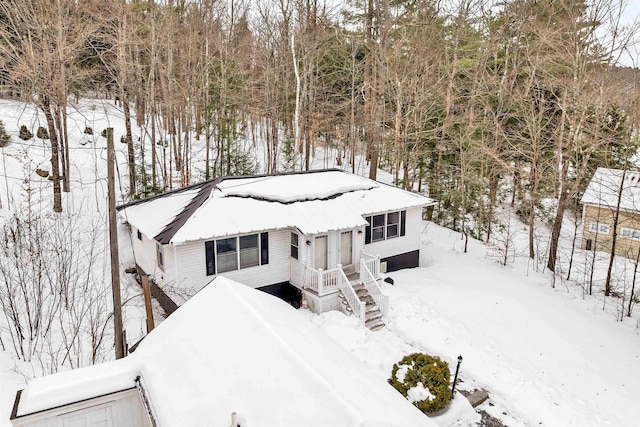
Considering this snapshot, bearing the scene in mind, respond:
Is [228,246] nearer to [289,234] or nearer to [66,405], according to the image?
[289,234]

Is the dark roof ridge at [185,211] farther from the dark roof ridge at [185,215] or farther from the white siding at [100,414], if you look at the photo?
the white siding at [100,414]

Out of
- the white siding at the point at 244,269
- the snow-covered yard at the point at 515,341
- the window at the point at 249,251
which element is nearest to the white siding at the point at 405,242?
the snow-covered yard at the point at 515,341

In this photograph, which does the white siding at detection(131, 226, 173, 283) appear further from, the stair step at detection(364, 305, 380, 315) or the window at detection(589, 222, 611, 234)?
the window at detection(589, 222, 611, 234)

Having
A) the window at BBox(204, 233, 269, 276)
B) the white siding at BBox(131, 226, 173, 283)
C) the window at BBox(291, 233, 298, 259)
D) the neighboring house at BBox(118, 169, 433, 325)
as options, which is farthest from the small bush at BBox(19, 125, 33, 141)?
the window at BBox(291, 233, 298, 259)

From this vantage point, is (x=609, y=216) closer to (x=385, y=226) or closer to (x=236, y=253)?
(x=385, y=226)

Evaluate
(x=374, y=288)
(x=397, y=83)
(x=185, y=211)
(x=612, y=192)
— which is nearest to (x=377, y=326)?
(x=374, y=288)

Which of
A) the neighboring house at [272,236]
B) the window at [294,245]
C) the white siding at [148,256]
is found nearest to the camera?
Result: the neighboring house at [272,236]

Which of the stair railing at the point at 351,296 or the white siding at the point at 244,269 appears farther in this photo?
the stair railing at the point at 351,296
